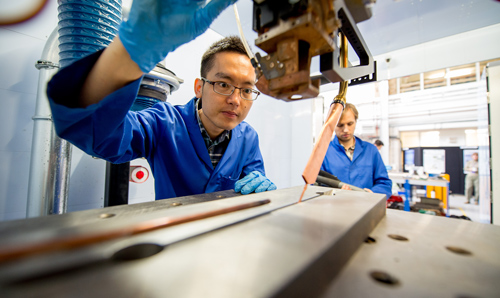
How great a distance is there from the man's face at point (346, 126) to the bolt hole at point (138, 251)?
1.68m

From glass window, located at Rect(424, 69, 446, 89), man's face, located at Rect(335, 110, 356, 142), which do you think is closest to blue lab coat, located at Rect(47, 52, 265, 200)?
man's face, located at Rect(335, 110, 356, 142)

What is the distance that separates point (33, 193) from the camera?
0.98m

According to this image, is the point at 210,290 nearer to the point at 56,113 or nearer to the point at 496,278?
the point at 496,278

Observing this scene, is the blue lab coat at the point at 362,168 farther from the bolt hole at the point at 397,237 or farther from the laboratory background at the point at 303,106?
the bolt hole at the point at 397,237

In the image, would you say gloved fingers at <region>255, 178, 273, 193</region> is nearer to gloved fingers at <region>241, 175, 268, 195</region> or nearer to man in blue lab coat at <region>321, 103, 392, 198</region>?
gloved fingers at <region>241, 175, 268, 195</region>

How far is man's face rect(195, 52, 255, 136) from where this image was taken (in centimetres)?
96

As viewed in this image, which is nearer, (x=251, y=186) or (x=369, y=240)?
(x=369, y=240)

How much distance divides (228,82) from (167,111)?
0.33 m

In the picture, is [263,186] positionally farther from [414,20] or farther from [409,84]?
[409,84]

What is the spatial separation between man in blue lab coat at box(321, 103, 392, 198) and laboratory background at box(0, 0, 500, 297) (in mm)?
815

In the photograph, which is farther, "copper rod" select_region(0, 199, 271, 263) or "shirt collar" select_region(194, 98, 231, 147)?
"shirt collar" select_region(194, 98, 231, 147)

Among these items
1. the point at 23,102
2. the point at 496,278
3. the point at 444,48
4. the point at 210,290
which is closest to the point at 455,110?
the point at 444,48

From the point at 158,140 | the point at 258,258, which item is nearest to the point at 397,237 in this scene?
the point at 258,258

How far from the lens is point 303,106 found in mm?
3355
